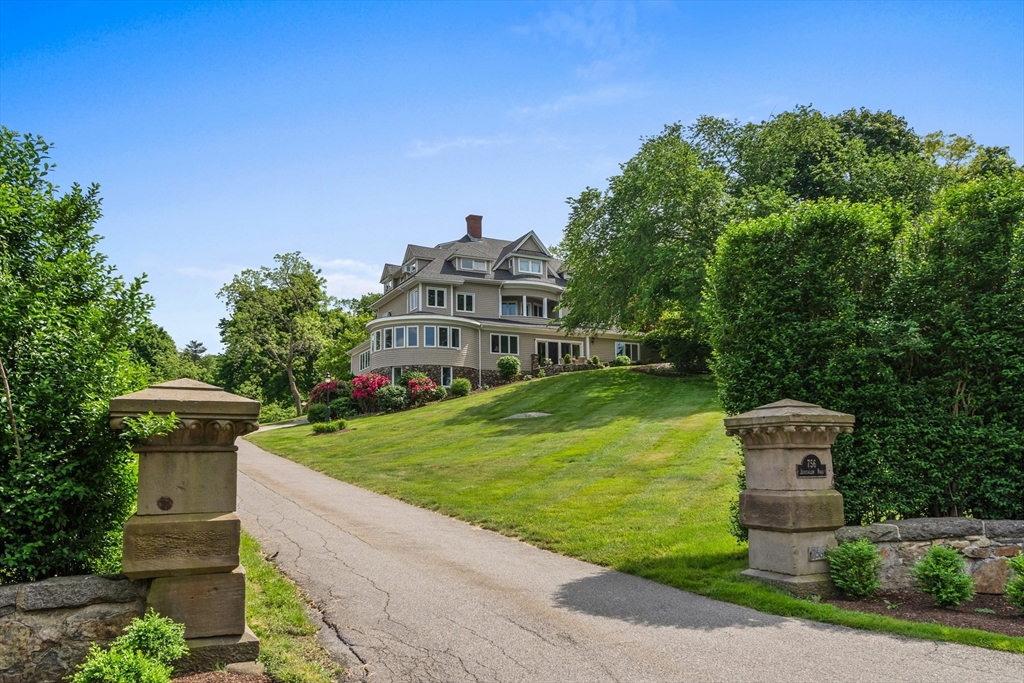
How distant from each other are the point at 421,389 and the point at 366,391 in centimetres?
292

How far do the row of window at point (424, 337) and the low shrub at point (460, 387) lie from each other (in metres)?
3.04

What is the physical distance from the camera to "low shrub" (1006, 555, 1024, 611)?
24.4 feet

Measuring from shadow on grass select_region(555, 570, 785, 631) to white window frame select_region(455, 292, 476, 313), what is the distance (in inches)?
1442

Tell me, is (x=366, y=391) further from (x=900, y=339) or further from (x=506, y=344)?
(x=900, y=339)

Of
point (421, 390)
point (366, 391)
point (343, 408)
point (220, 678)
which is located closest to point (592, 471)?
point (220, 678)

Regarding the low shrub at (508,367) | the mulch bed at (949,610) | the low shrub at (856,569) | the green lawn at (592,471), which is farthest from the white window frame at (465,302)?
the mulch bed at (949,610)

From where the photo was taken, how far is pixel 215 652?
5.04 m

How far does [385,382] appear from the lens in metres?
38.6

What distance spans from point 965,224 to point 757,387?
340 cm

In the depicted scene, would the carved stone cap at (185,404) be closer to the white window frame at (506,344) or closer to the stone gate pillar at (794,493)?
the stone gate pillar at (794,493)

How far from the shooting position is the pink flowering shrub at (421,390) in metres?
38.0

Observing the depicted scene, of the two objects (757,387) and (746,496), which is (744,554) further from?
(757,387)

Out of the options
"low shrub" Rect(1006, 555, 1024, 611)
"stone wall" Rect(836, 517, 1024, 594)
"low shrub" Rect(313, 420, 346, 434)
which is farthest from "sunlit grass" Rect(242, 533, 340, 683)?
"low shrub" Rect(313, 420, 346, 434)

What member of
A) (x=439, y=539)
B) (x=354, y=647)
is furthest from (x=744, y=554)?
Result: (x=354, y=647)
